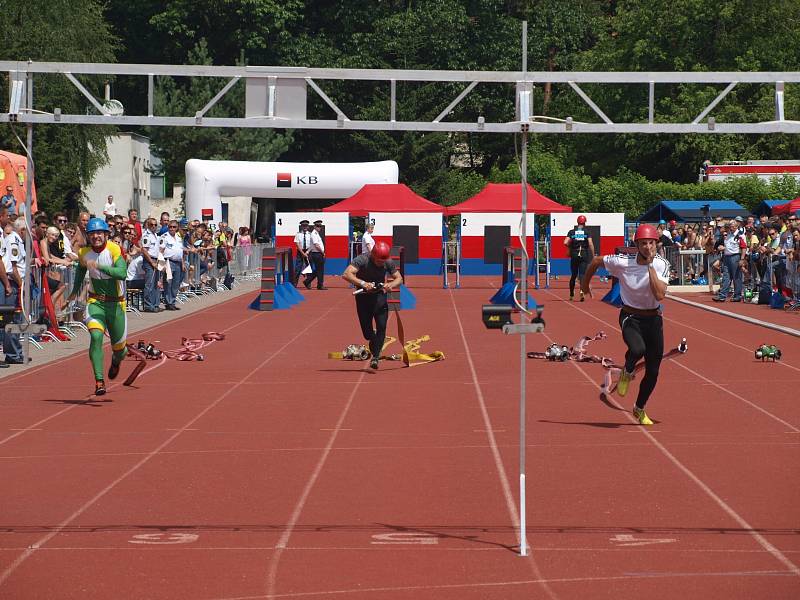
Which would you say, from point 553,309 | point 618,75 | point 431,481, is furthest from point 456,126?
point 553,309

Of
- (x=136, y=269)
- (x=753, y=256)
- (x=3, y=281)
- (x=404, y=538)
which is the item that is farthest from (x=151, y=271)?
(x=404, y=538)

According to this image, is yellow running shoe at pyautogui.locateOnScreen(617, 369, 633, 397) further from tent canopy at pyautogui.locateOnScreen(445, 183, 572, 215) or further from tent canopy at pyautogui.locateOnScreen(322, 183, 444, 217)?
tent canopy at pyautogui.locateOnScreen(322, 183, 444, 217)

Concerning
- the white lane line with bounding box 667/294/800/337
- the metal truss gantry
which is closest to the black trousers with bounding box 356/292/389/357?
the metal truss gantry

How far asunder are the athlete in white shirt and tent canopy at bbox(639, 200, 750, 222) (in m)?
32.7

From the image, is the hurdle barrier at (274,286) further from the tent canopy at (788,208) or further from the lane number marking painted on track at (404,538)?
the lane number marking painted on track at (404,538)

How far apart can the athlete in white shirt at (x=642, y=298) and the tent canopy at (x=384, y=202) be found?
31.6 m

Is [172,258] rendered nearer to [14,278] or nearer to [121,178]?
[14,278]

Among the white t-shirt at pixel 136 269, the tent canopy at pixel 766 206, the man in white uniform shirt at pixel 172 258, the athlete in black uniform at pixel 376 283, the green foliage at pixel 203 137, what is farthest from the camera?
the green foliage at pixel 203 137

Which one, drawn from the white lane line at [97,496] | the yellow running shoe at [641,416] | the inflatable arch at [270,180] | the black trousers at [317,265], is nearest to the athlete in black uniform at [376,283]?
the white lane line at [97,496]

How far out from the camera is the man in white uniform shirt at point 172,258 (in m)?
31.4

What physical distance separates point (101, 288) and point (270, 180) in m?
36.9

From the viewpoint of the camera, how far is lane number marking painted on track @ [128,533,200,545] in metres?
8.57

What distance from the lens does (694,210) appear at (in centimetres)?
4862

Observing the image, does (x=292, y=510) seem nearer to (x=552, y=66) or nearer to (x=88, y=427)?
(x=88, y=427)
